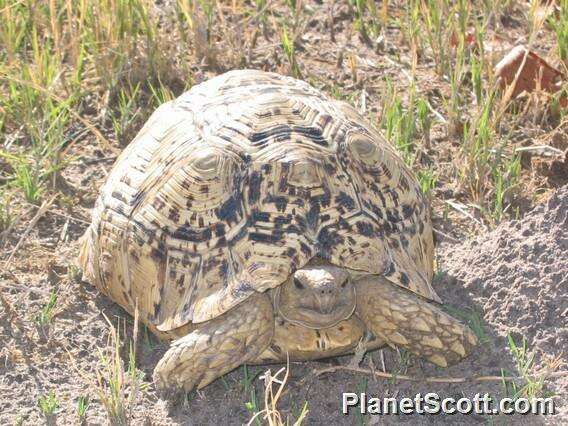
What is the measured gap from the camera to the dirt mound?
391cm

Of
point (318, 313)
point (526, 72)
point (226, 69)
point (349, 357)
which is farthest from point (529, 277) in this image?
point (226, 69)

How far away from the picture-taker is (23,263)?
15.0 ft

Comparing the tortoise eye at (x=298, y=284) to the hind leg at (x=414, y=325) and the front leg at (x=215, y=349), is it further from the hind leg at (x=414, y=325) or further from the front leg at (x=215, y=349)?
the hind leg at (x=414, y=325)

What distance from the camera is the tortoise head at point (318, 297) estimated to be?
371cm

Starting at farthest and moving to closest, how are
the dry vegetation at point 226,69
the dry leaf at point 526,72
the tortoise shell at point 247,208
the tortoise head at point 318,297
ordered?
1. the dry leaf at point 526,72
2. the dry vegetation at point 226,69
3. the tortoise shell at point 247,208
4. the tortoise head at point 318,297

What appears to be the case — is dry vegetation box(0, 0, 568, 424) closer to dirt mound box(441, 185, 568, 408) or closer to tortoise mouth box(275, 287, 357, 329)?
dirt mound box(441, 185, 568, 408)

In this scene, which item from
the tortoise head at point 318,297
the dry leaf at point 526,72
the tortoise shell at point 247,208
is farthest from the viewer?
the dry leaf at point 526,72

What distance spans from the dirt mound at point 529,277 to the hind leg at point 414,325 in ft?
0.69

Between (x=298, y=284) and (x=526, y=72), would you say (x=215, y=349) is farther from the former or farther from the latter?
(x=526, y=72)

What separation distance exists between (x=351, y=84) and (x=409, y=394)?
2.24 meters

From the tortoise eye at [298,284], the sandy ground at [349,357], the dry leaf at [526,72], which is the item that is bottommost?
the sandy ground at [349,357]

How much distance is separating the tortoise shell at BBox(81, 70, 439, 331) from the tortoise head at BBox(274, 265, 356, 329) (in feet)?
0.19

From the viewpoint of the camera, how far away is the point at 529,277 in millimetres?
4070

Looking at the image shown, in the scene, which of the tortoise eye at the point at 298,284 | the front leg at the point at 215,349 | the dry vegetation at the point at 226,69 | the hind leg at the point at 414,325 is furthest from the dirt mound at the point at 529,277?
the front leg at the point at 215,349
